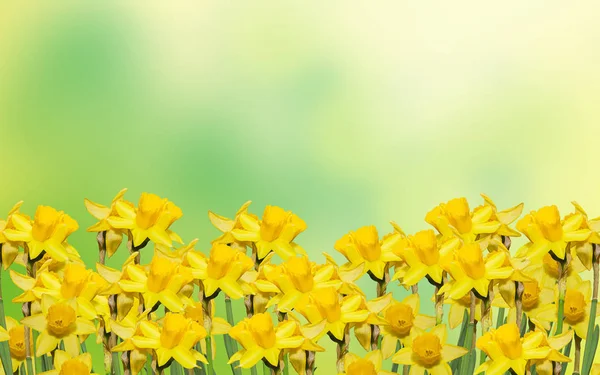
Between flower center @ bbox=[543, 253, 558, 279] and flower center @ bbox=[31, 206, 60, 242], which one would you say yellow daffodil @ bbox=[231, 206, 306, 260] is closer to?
flower center @ bbox=[31, 206, 60, 242]

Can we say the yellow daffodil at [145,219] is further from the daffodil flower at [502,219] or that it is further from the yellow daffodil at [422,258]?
the daffodil flower at [502,219]

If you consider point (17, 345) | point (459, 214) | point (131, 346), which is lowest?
point (17, 345)

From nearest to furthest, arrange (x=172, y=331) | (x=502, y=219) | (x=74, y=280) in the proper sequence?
1. (x=172, y=331)
2. (x=74, y=280)
3. (x=502, y=219)

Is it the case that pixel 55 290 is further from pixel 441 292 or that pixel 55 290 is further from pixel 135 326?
pixel 441 292

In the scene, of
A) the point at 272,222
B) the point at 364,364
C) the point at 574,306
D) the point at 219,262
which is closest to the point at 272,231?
the point at 272,222

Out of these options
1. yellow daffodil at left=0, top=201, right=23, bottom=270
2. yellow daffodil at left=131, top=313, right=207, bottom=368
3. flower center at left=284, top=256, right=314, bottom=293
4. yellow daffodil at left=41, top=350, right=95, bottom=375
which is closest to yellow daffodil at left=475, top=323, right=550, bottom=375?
flower center at left=284, top=256, right=314, bottom=293

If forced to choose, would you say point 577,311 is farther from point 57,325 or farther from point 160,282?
point 57,325

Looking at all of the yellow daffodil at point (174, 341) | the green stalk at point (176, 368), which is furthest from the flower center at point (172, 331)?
the green stalk at point (176, 368)
